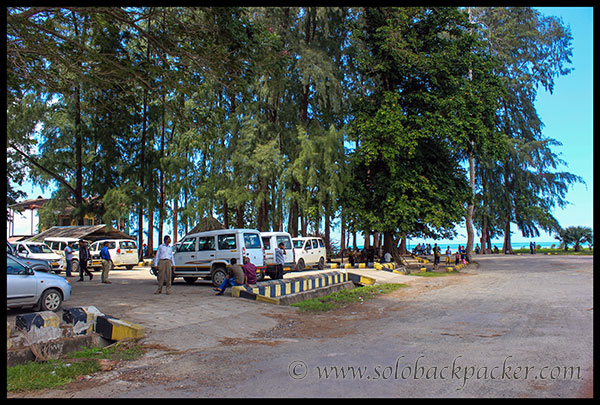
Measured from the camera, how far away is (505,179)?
161 ft

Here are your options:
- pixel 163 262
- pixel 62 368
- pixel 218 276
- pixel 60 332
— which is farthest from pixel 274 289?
pixel 62 368

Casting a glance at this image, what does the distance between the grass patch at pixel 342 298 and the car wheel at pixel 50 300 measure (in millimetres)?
5830

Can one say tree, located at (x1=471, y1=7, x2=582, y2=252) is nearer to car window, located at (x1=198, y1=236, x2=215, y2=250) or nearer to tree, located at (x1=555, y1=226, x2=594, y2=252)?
tree, located at (x1=555, y1=226, x2=594, y2=252)

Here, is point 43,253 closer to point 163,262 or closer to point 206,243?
point 206,243

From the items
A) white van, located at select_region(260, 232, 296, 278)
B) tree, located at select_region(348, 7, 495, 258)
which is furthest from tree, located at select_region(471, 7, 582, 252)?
white van, located at select_region(260, 232, 296, 278)

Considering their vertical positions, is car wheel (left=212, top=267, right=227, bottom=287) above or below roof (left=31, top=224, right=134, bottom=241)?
below

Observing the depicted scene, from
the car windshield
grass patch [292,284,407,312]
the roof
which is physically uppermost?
the roof

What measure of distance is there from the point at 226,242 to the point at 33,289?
23.9 feet

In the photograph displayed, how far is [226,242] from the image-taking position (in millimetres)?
17219

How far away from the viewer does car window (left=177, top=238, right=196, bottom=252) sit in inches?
703

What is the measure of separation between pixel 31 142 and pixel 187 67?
3125cm

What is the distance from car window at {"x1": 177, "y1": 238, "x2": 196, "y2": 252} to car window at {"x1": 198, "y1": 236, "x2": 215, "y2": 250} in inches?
10.3

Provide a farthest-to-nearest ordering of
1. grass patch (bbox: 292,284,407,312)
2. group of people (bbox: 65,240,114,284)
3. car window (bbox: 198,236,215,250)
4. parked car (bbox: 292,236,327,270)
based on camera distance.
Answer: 1. parked car (bbox: 292,236,327,270)
2. group of people (bbox: 65,240,114,284)
3. car window (bbox: 198,236,215,250)
4. grass patch (bbox: 292,284,407,312)

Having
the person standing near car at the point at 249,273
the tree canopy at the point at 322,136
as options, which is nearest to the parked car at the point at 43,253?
the tree canopy at the point at 322,136
